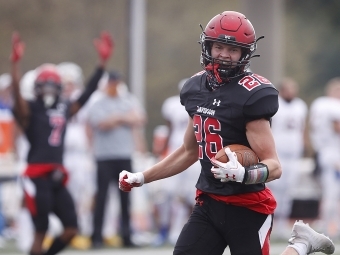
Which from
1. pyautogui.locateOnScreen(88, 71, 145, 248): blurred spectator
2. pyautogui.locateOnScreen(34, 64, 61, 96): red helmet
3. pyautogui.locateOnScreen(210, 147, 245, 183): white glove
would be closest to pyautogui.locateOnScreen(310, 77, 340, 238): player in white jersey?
pyautogui.locateOnScreen(88, 71, 145, 248): blurred spectator

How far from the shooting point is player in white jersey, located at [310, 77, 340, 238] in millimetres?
11234

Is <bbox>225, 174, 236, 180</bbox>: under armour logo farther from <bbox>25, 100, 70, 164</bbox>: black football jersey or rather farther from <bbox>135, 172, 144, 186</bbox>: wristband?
<bbox>25, 100, 70, 164</bbox>: black football jersey

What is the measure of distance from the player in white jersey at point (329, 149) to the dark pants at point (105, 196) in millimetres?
2402

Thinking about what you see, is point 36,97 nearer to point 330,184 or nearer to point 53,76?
point 53,76

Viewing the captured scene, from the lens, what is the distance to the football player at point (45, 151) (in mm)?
7980

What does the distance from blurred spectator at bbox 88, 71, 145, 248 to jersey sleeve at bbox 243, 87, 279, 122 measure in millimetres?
5318

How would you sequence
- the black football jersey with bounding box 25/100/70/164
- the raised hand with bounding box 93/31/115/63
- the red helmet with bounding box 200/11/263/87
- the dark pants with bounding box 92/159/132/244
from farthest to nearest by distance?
the dark pants with bounding box 92/159/132/244 < the raised hand with bounding box 93/31/115/63 < the black football jersey with bounding box 25/100/70/164 < the red helmet with bounding box 200/11/263/87

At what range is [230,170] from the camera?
193 inches

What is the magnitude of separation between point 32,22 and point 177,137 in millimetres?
11546

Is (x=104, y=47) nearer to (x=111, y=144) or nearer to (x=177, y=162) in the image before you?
(x=111, y=144)

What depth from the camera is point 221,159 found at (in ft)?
16.7

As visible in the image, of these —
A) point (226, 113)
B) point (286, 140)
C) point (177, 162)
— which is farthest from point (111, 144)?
point (226, 113)

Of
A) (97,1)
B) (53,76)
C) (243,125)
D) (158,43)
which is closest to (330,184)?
(53,76)

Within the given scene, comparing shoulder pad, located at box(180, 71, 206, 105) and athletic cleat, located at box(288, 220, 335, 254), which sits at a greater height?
shoulder pad, located at box(180, 71, 206, 105)
